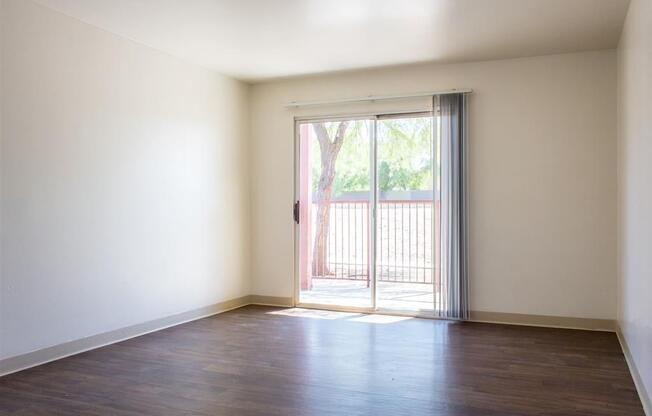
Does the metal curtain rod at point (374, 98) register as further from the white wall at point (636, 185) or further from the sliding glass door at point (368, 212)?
the white wall at point (636, 185)

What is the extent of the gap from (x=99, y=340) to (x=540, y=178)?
402 cm

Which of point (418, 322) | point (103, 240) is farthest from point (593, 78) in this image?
point (103, 240)

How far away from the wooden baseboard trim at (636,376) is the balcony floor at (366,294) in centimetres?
Result: 174

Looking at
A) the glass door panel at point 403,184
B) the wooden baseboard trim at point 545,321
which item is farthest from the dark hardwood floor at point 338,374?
the glass door panel at point 403,184

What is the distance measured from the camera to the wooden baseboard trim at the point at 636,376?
270 centimetres

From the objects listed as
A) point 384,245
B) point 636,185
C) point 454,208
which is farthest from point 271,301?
point 636,185

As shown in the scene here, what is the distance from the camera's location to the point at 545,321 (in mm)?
4816

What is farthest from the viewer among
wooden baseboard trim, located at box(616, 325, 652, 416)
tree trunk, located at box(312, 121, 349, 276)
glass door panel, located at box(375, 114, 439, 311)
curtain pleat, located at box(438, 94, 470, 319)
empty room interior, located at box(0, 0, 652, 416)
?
tree trunk, located at box(312, 121, 349, 276)

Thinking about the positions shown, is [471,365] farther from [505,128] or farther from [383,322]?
[505,128]

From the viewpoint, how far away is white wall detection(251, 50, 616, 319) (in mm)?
4648

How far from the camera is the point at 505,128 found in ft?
16.3

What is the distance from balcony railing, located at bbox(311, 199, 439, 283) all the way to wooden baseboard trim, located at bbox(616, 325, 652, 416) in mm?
2286

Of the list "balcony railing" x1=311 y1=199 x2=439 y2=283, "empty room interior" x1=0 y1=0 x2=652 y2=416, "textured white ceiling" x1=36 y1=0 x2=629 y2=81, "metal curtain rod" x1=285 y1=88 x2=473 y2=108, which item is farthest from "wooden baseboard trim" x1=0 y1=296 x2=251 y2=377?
"textured white ceiling" x1=36 y1=0 x2=629 y2=81

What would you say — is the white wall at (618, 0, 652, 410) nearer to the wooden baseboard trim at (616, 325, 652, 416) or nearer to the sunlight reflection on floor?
the wooden baseboard trim at (616, 325, 652, 416)
